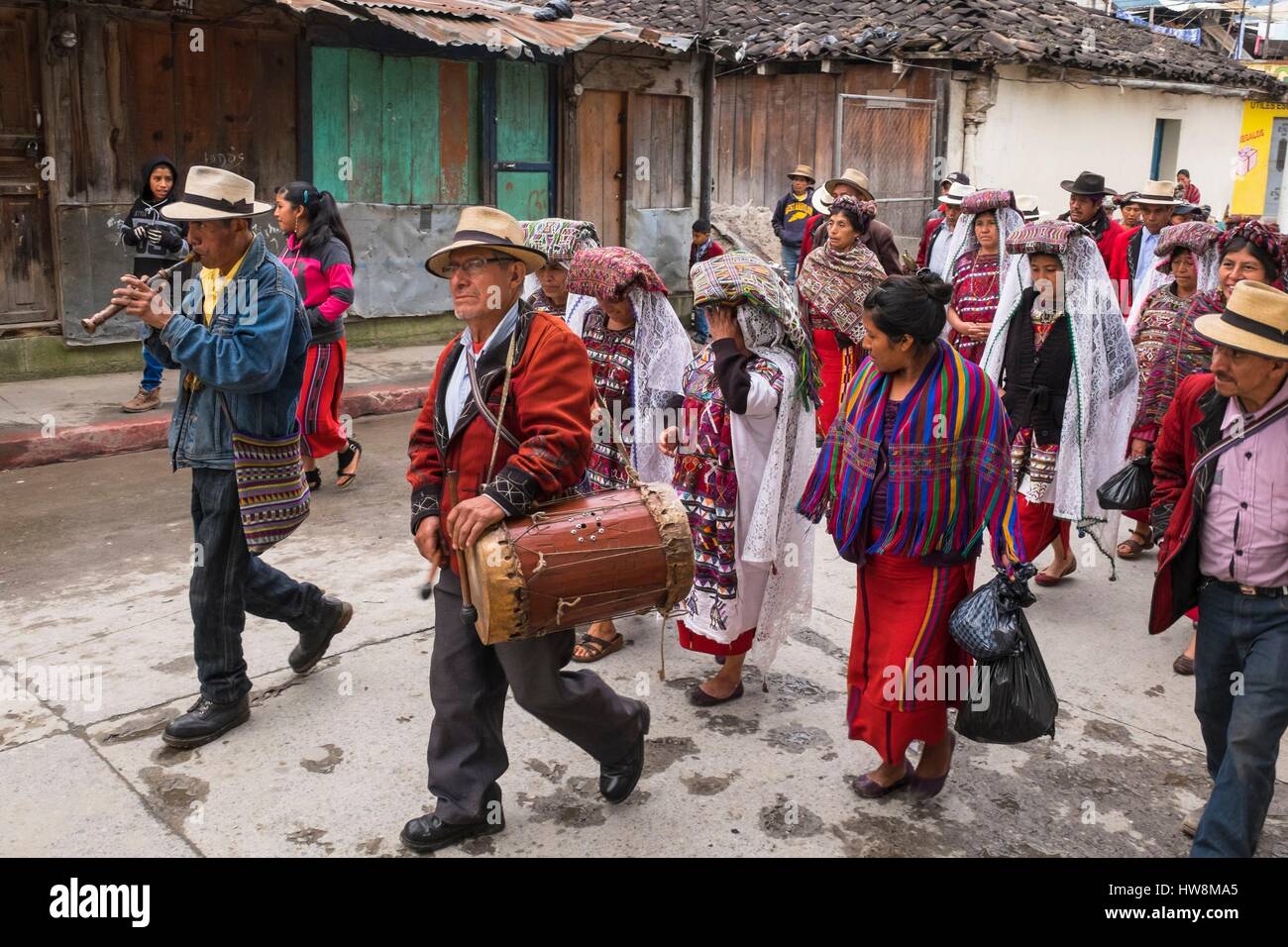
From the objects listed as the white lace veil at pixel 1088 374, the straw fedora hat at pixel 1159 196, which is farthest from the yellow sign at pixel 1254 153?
the white lace veil at pixel 1088 374

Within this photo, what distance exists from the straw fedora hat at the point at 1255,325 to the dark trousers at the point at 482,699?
6.65 ft

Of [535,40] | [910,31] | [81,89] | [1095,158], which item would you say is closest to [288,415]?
[81,89]

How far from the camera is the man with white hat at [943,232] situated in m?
10.7

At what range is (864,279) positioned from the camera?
7.83 metres

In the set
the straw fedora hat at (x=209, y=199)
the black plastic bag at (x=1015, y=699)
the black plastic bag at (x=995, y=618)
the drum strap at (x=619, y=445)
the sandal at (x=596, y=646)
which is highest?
the straw fedora hat at (x=209, y=199)

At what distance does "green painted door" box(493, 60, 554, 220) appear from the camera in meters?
12.5

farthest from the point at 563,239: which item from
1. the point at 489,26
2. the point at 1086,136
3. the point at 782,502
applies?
the point at 1086,136

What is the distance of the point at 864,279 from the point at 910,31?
10060 millimetres

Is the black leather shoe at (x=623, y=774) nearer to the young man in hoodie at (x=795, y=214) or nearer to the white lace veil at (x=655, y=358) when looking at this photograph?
the white lace veil at (x=655, y=358)

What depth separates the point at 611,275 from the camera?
5.04 meters

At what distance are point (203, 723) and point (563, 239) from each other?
2.60 metres

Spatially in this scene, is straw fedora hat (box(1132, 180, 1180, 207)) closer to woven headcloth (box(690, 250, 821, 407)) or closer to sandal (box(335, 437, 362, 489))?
woven headcloth (box(690, 250, 821, 407))

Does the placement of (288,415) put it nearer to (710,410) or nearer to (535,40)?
(710,410)

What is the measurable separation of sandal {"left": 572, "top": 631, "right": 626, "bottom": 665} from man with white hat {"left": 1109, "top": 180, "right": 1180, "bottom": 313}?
184 inches
